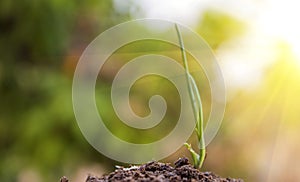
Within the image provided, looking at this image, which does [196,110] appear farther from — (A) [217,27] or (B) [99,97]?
(A) [217,27]

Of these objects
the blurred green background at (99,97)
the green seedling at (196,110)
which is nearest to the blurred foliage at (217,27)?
the blurred green background at (99,97)

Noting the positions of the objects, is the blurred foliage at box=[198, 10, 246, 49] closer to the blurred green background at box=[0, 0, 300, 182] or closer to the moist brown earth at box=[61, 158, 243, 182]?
the blurred green background at box=[0, 0, 300, 182]

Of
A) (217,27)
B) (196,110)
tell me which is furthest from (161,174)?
(217,27)

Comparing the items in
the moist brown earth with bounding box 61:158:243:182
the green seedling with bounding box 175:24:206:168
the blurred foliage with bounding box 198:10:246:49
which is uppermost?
the blurred foliage with bounding box 198:10:246:49

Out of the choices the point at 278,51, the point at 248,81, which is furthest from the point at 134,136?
the point at 278,51

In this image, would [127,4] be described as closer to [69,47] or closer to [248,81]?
[69,47]

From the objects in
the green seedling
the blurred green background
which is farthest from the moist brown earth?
the blurred green background
